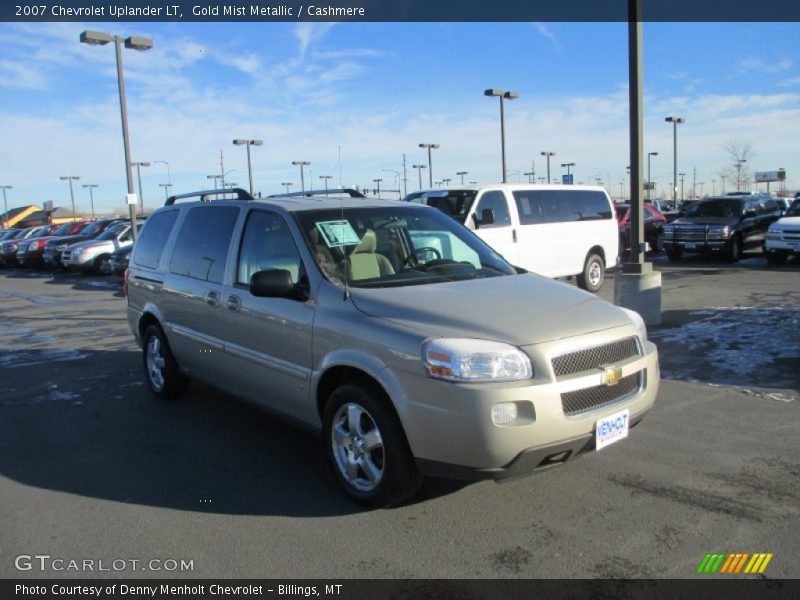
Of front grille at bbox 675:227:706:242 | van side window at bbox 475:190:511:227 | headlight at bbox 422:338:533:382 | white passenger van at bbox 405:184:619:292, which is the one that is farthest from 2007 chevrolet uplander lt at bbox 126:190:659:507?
front grille at bbox 675:227:706:242

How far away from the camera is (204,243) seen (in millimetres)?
5730

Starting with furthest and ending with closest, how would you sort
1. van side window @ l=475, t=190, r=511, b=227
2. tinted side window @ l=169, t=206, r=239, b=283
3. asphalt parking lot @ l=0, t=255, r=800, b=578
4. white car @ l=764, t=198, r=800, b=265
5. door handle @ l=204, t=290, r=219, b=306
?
1. white car @ l=764, t=198, r=800, b=265
2. van side window @ l=475, t=190, r=511, b=227
3. tinted side window @ l=169, t=206, r=239, b=283
4. door handle @ l=204, t=290, r=219, b=306
5. asphalt parking lot @ l=0, t=255, r=800, b=578

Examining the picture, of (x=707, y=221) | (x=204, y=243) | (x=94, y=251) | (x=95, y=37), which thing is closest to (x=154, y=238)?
(x=204, y=243)

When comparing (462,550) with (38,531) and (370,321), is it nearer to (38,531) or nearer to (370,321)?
(370,321)

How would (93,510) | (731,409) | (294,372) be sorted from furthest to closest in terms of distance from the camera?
(731,409) < (294,372) < (93,510)

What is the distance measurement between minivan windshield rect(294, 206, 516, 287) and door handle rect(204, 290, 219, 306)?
1038 mm

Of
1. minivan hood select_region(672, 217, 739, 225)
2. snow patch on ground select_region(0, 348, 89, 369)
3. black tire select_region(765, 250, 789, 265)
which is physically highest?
minivan hood select_region(672, 217, 739, 225)

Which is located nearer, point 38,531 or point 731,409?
point 38,531

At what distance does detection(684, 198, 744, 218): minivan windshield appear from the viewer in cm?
2020

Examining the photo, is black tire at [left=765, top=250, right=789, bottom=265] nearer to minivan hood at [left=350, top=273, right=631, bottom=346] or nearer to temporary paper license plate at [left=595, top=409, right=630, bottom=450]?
Answer: minivan hood at [left=350, top=273, right=631, bottom=346]

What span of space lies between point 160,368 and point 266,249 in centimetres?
222
